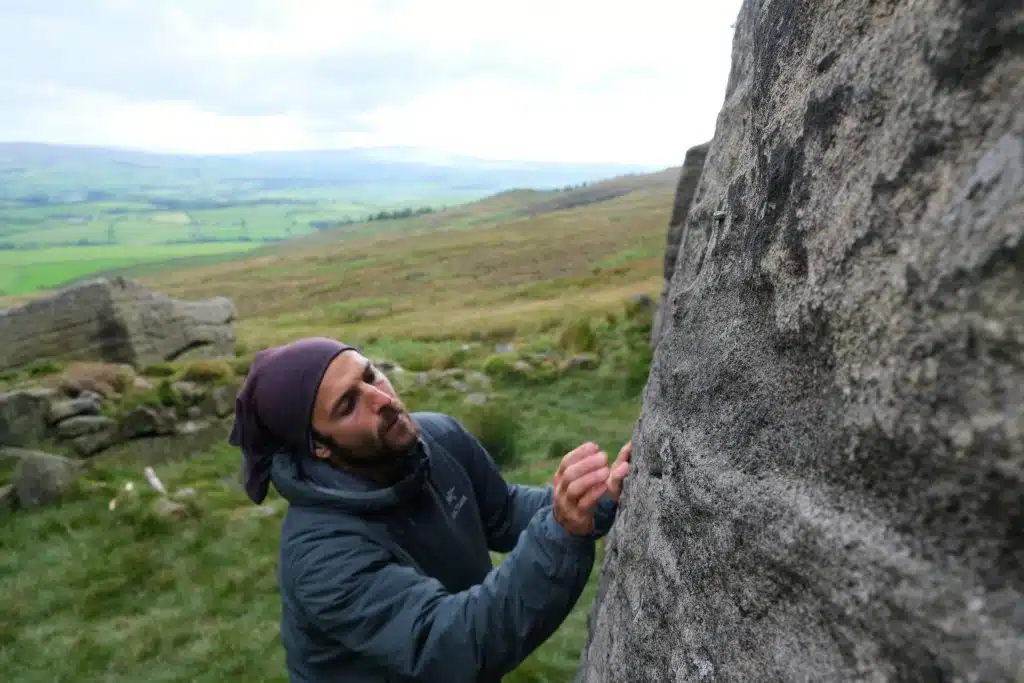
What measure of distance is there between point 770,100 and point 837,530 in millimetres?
1209

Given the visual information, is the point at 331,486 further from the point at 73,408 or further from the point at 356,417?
the point at 73,408

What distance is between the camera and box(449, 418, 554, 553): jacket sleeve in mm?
3668

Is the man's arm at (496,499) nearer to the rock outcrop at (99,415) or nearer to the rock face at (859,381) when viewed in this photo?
the rock face at (859,381)

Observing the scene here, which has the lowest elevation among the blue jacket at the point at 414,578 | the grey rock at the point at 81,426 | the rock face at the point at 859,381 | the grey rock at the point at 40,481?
the grey rock at the point at 81,426

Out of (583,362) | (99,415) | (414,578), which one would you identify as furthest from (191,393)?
(414,578)

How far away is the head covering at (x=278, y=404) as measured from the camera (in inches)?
115

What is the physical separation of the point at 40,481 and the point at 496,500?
9.39m

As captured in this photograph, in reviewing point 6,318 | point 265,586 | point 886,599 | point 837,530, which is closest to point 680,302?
point 837,530

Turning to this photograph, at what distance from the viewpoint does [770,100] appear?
2020 millimetres

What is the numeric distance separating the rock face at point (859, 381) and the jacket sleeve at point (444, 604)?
355mm

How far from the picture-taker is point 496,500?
3736 millimetres

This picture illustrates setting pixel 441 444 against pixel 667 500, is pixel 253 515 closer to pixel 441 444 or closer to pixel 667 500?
pixel 441 444

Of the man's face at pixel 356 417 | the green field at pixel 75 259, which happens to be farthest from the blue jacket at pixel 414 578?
the green field at pixel 75 259

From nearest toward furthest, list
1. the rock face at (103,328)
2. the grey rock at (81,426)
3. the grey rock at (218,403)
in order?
1. the grey rock at (81,426)
2. the grey rock at (218,403)
3. the rock face at (103,328)
